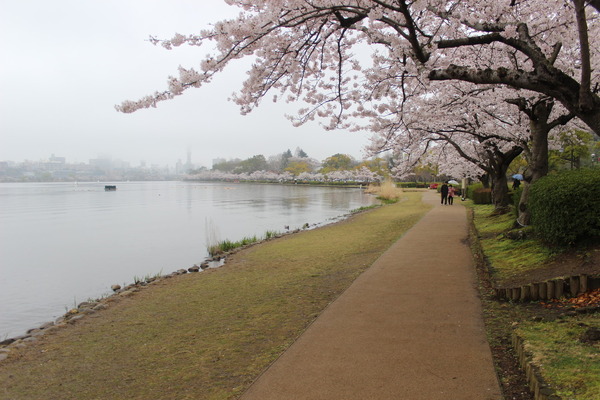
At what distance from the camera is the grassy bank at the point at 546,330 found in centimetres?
332

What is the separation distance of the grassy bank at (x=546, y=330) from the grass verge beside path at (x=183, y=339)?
253cm

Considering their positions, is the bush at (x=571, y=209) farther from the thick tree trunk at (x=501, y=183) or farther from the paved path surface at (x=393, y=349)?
the thick tree trunk at (x=501, y=183)

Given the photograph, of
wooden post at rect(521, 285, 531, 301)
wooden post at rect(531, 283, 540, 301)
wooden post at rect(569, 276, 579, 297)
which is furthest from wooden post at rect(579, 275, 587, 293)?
wooden post at rect(521, 285, 531, 301)

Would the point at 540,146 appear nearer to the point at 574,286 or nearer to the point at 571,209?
the point at 571,209

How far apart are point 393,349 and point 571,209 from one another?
13.9 ft

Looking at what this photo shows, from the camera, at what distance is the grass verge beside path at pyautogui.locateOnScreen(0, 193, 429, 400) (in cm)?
454

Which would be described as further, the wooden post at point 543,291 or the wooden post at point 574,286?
the wooden post at point 543,291

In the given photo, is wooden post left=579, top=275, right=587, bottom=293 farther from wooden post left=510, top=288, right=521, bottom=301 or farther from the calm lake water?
the calm lake water

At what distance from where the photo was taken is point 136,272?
43.0 feet

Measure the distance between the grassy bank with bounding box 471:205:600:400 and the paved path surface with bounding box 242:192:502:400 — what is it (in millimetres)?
177

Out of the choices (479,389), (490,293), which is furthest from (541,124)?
(479,389)

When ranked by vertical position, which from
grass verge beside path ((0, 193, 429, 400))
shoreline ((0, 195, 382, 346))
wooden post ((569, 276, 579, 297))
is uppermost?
wooden post ((569, 276, 579, 297))

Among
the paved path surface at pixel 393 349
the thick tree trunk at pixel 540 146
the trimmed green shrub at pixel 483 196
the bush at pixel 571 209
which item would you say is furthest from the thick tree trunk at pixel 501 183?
the paved path surface at pixel 393 349

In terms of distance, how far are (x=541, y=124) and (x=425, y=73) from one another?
6.69 metres
